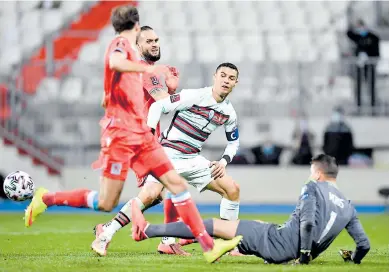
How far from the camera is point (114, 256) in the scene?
8773 millimetres

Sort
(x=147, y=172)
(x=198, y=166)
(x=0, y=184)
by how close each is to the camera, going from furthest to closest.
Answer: (x=0, y=184) < (x=198, y=166) < (x=147, y=172)

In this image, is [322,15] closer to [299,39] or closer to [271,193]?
[299,39]

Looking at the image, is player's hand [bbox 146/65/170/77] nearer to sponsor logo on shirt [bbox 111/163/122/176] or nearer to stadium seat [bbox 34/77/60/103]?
sponsor logo on shirt [bbox 111/163/122/176]

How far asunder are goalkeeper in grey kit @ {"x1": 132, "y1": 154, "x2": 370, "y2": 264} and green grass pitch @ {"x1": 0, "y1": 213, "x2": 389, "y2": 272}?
0.51 feet

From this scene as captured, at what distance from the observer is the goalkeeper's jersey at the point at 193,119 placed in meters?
9.04

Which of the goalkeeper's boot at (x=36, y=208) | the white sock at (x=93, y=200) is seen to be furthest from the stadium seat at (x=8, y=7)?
the white sock at (x=93, y=200)

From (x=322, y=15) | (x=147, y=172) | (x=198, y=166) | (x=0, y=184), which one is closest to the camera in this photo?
(x=147, y=172)

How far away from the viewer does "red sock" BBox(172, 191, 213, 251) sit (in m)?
7.60

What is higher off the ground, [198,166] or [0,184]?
[198,166]

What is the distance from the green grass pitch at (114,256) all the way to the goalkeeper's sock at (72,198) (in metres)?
0.53

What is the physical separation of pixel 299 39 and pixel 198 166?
494 inches

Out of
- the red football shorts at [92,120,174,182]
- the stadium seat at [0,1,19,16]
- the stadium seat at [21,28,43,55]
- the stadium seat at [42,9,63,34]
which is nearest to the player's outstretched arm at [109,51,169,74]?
the red football shorts at [92,120,174,182]

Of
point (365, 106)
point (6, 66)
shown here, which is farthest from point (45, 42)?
point (365, 106)

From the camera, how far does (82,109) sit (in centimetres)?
1938
